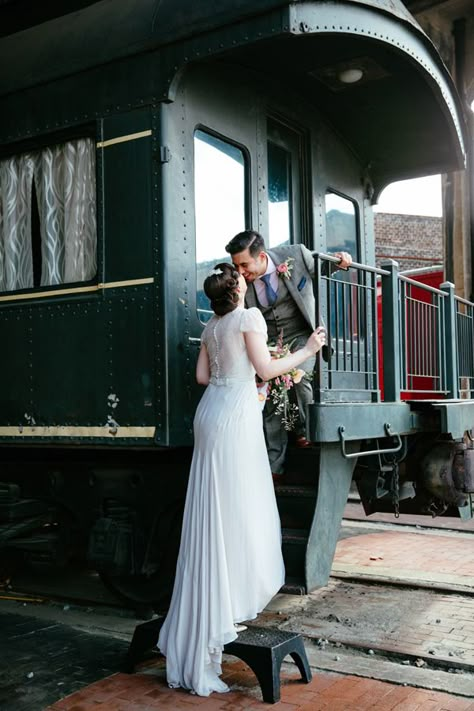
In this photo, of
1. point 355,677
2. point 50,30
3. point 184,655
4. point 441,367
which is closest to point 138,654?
point 184,655

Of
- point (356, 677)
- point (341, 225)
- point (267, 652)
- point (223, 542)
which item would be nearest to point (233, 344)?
point (223, 542)

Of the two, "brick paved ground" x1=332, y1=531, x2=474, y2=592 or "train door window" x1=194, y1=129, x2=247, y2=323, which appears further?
"brick paved ground" x1=332, y1=531, x2=474, y2=592

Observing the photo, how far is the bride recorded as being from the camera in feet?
12.9

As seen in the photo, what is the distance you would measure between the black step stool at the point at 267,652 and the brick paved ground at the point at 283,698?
0.07m

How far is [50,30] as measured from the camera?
5.74 metres

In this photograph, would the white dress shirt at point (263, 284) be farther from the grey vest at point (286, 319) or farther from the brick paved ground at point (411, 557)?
the brick paved ground at point (411, 557)

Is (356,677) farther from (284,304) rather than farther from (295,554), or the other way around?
(284,304)

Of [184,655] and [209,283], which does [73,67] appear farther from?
[184,655]

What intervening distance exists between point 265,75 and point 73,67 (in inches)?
55.9

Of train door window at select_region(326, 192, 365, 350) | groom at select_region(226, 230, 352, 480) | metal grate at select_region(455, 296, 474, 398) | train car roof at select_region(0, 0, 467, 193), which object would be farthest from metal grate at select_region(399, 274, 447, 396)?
train car roof at select_region(0, 0, 467, 193)

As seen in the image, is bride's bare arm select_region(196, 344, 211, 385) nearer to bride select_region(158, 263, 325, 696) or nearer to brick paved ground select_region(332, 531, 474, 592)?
bride select_region(158, 263, 325, 696)

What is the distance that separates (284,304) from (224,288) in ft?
3.81

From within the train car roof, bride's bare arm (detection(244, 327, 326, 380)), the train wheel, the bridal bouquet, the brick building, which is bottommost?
the train wheel

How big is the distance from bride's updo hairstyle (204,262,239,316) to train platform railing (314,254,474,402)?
23.7 inches
